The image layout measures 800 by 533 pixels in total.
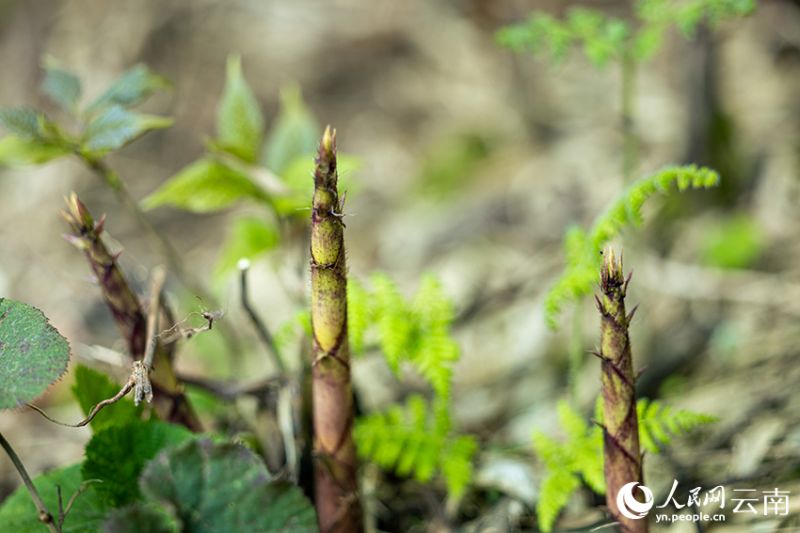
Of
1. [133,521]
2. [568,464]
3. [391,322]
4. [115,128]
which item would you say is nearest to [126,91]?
[115,128]

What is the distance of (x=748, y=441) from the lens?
1732 mm

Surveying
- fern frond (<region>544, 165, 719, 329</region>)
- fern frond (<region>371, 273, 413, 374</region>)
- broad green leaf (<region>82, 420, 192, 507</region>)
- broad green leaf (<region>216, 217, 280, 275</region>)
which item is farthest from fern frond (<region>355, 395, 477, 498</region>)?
broad green leaf (<region>216, 217, 280, 275</region>)

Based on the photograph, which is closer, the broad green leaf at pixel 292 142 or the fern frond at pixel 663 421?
the fern frond at pixel 663 421

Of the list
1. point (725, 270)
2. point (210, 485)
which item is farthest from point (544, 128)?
point (210, 485)

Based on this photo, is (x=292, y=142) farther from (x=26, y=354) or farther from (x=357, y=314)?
(x=26, y=354)

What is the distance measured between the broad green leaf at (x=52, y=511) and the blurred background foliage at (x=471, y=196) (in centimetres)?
54

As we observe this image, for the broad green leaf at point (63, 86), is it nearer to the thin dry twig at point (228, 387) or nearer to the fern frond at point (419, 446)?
the thin dry twig at point (228, 387)

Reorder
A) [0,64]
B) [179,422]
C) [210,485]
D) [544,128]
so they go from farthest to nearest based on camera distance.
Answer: [0,64] → [544,128] → [179,422] → [210,485]

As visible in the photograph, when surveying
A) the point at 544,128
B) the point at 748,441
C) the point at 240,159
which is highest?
the point at 544,128

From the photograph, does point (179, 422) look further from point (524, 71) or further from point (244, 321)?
point (524, 71)

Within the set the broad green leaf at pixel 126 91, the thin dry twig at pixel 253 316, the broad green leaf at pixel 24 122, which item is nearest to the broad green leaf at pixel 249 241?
the thin dry twig at pixel 253 316

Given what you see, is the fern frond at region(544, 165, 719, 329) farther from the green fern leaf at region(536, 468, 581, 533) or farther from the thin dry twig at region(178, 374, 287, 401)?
the thin dry twig at region(178, 374, 287, 401)

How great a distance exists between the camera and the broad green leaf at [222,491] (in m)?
1.09

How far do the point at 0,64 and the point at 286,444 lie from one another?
4099mm
